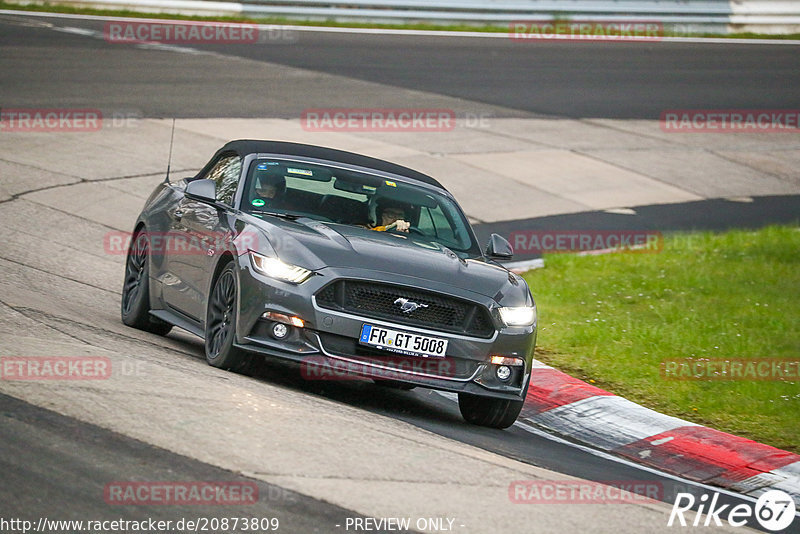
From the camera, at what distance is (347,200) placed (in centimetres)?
877

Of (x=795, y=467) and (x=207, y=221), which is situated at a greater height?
(x=207, y=221)

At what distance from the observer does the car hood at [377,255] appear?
302 inches

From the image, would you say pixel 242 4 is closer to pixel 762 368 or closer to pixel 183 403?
pixel 762 368

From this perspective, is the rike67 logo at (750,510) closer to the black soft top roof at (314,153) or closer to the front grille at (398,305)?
the front grille at (398,305)

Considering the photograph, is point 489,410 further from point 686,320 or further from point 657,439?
point 686,320

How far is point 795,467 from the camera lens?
7953 mm

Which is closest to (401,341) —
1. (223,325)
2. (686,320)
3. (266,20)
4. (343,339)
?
(343,339)

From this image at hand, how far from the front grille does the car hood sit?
108 millimetres

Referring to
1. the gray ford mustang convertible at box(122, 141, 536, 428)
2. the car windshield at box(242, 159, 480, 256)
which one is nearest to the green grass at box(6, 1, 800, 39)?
the gray ford mustang convertible at box(122, 141, 536, 428)

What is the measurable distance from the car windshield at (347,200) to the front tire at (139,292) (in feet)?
4.65

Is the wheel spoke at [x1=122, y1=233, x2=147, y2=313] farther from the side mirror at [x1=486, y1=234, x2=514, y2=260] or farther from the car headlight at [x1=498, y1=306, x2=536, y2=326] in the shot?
the car headlight at [x1=498, y1=306, x2=536, y2=326]

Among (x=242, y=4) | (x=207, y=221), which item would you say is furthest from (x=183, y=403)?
(x=242, y=4)

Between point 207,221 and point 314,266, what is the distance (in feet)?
4.83

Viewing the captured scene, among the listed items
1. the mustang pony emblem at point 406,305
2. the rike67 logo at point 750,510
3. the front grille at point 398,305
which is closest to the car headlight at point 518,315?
the front grille at point 398,305
